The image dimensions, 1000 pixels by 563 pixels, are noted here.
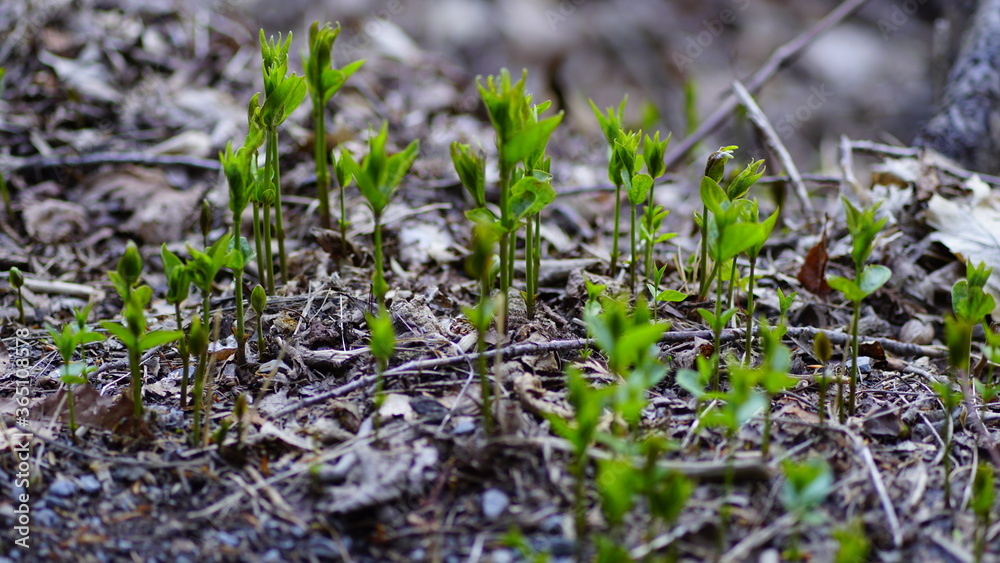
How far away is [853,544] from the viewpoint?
1.11 meters

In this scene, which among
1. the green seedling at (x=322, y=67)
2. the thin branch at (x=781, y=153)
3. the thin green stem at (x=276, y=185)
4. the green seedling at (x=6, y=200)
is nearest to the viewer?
the green seedling at (x=322, y=67)

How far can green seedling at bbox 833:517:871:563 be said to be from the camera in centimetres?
111

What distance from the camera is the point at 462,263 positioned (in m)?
2.54

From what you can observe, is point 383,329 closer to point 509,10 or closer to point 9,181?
point 9,181

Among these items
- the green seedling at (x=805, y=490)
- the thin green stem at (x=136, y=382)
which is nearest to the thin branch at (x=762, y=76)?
the green seedling at (x=805, y=490)

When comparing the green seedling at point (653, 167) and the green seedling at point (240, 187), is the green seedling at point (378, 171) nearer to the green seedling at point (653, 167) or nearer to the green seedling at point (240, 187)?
the green seedling at point (240, 187)

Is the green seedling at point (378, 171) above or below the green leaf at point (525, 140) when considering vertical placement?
below

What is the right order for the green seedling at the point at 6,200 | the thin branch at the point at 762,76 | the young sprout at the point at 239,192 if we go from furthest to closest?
the thin branch at the point at 762,76, the green seedling at the point at 6,200, the young sprout at the point at 239,192

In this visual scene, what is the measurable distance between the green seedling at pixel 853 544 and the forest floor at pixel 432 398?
0.04 ft

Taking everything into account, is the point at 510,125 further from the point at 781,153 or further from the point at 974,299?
the point at 781,153

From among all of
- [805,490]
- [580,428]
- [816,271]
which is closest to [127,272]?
[580,428]

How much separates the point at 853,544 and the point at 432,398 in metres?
0.87

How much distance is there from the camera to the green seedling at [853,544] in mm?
1106

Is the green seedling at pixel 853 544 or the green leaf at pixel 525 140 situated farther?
the green leaf at pixel 525 140
